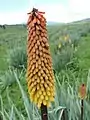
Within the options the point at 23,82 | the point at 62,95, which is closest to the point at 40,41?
the point at 62,95

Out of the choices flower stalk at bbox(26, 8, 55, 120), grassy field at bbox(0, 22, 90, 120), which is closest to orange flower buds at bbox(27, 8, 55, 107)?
flower stalk at bbox(26, 8, 55, 120)

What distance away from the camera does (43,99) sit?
1799 millimetres

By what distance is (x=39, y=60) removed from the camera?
5.62 feet

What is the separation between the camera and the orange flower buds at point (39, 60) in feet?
5.56

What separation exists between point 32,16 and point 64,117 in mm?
1497

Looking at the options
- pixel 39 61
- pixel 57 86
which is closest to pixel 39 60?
pixel 39 61

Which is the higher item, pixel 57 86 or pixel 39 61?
pixel 39 61

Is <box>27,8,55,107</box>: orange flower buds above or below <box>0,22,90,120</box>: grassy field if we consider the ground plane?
above

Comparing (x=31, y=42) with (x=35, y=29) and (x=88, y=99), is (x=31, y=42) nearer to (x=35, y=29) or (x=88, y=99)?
(x=35, y=29)

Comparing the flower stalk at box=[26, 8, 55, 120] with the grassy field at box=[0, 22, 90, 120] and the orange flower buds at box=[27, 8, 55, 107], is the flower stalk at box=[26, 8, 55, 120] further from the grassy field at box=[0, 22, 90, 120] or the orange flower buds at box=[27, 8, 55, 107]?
the grassy field at box=[0, 22, 90, 120]

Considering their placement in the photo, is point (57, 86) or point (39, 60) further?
point (57, 86)

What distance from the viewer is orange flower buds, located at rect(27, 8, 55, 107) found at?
1.69 metres

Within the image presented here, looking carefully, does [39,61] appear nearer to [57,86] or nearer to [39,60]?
Result: [39,60]

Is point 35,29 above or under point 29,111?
above
